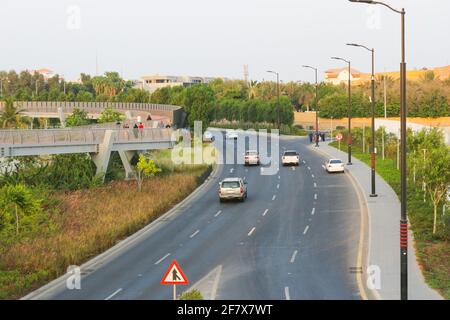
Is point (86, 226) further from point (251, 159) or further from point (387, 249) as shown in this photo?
point (251, 159)

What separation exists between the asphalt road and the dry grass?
42.4 inches

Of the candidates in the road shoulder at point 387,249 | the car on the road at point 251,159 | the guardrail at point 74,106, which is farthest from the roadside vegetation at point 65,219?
the guardrail at point 74,106

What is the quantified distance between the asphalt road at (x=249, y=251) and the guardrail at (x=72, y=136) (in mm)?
8905

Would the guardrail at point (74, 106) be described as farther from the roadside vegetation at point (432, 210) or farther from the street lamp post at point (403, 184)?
the street lamp post at point (403, 184)

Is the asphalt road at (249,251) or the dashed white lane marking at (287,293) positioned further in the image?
the asphalt road at (249,251)

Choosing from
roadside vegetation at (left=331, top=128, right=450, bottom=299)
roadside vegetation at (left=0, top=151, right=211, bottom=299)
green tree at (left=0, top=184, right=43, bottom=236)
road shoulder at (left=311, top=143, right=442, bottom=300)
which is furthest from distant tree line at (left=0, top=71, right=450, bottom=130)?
green tree at (left=0, top=184, right=43, bottom=236)

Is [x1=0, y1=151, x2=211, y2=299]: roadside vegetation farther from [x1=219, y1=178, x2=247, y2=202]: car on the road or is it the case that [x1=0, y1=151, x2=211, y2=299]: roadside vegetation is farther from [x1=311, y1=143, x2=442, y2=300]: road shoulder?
[x1=311, y1=143, x2=442, y2=300]: road shoulder

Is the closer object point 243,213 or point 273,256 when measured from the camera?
point 273,256

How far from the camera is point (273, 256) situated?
92.5 feet

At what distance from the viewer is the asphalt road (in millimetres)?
23094

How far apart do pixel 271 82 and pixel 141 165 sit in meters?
138

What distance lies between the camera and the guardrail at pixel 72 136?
42.9 m
